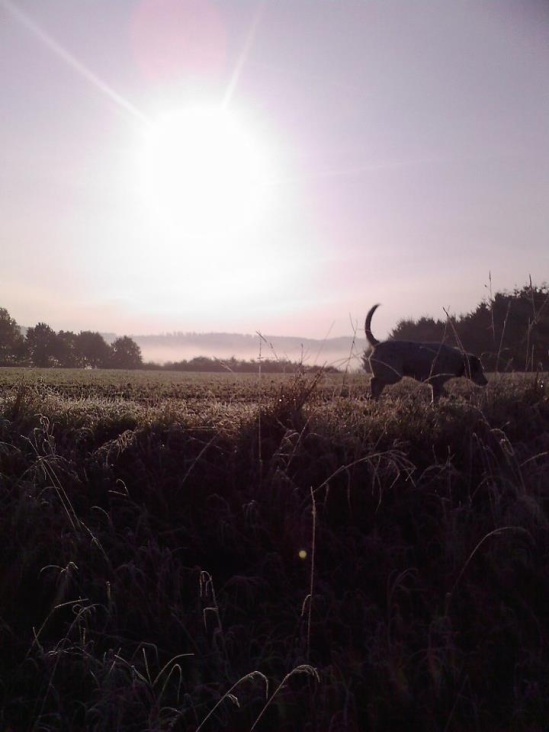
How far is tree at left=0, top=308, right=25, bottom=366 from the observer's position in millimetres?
10602

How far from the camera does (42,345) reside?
12.6 metres

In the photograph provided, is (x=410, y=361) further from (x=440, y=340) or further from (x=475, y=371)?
(x=440, y=340)

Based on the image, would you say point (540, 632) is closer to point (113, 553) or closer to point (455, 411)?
point (455, 411)

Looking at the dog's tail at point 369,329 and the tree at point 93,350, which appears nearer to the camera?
the dog's tail at point 369,329

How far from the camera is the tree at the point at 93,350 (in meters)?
15.9

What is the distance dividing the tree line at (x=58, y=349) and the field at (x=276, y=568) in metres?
6.29

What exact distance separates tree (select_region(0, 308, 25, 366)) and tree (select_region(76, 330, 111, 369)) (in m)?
3.37

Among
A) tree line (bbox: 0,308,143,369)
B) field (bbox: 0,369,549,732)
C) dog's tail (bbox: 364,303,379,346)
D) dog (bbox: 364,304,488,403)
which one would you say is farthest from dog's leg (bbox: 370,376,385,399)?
tree line (bbox: 0,308,143,369)

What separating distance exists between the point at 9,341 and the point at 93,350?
19.2 feet

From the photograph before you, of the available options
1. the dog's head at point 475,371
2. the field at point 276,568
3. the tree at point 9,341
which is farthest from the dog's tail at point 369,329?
the tree at point 9,341

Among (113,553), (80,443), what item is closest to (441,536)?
(113,553)

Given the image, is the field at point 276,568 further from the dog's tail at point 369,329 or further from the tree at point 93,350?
the tree at point 93,350

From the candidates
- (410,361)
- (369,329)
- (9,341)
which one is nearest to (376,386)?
(410,361)

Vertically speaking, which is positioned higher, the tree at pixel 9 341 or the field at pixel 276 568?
the tree at pixel 9 341
